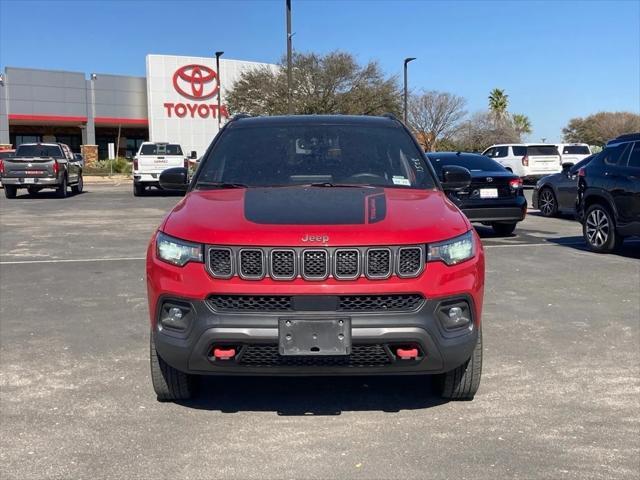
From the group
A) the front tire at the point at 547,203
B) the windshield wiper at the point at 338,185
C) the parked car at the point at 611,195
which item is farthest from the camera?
the front tire at the point at 547,203

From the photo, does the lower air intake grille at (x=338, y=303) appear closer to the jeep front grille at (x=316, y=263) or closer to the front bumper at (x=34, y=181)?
the jeep front grille at (x=316, y=263)

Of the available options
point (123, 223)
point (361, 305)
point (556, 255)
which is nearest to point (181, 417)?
point (361, 305)

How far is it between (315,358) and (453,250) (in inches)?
36.5

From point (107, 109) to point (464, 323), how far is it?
165ft

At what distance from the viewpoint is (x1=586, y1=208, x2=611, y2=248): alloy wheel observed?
9.91 m

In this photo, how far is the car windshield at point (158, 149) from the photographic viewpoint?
2523 cm

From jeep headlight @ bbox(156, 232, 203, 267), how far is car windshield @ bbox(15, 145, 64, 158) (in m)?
20.8

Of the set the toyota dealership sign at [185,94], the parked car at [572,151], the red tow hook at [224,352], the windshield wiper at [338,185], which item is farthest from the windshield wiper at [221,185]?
the toyota dealership sign at [185,94]

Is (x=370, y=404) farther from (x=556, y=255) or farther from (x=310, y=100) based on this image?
(x=310, y=100)

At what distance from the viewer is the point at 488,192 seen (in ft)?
38.8

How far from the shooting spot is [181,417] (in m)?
4.01

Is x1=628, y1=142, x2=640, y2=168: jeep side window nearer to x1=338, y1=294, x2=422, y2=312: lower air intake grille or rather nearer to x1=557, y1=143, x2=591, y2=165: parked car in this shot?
x1=338, y1=294, x2=422, y2=312: lower air intake grille

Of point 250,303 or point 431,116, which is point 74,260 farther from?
point 431,116

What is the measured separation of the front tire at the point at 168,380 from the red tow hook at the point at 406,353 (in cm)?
131
